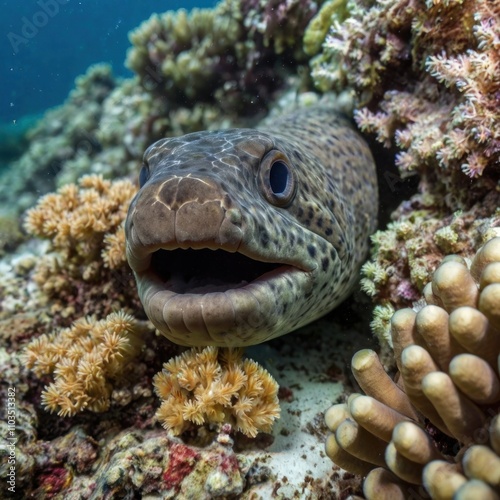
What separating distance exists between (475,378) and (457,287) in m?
0.39

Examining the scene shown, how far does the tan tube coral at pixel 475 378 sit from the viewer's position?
1580 millimetres

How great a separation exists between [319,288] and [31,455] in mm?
2260

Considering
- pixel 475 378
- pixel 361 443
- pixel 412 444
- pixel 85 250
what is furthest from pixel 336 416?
pixel 85 250

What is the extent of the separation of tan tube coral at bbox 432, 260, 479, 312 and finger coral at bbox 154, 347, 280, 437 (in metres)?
1.33

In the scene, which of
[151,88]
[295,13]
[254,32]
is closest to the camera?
[295,13]

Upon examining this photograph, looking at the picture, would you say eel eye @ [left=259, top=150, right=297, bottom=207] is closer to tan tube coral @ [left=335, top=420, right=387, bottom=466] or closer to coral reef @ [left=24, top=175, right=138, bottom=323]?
tan tube coral @ [left=335, top=420, right=387, bottom=466]

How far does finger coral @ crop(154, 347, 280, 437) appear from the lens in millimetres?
2531

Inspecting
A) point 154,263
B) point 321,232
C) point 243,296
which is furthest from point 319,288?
point 154,263

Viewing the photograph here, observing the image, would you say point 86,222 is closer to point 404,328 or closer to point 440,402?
point 404,328

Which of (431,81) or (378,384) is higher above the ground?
(431,81)

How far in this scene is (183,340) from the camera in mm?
2371

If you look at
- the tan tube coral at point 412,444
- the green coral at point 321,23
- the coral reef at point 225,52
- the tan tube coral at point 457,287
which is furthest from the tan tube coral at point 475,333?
the coral reef at point 225,52

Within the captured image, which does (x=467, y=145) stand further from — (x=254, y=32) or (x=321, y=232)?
(x=254, y=32)

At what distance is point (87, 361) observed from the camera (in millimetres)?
2992
